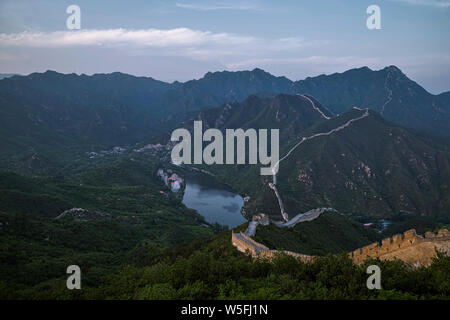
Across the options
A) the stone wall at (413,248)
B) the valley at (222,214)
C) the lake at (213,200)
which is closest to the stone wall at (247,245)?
the valley at (222,214)

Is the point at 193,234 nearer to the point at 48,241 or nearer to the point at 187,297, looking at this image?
the point at 48,241

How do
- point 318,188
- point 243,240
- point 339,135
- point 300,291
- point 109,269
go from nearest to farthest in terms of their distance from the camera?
1. point 300,291
2. point 243,240
3. point 109,269
4. point 318,188
5. point 339,135

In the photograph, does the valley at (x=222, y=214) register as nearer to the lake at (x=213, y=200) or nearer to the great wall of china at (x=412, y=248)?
the lake at (x=213, y=200)

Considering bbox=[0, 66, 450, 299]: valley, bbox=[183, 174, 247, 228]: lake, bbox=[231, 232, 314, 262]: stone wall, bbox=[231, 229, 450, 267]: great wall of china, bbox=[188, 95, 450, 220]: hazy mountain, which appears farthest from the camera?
bbox=[188, 95, 450, 220]: hazy mountain

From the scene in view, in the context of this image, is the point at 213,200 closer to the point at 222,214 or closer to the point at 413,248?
the point at 222,214

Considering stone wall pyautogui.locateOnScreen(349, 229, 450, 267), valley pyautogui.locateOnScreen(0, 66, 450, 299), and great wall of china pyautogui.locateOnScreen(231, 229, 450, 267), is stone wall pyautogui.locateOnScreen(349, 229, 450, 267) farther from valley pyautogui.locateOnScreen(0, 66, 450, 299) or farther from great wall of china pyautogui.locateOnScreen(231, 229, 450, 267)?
valley pyautogui.locateOnScreen(0, 66, 450, 299)

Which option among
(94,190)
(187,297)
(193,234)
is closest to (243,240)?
(187,297)

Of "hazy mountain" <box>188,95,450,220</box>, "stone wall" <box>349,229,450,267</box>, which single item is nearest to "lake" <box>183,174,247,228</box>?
"hazy mountain" <box>188,95,450,220</box>

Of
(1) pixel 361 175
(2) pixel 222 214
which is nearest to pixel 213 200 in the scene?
(2) pixel 222 214
